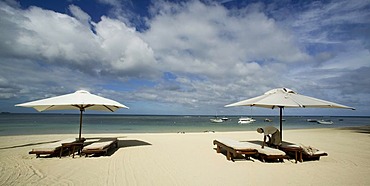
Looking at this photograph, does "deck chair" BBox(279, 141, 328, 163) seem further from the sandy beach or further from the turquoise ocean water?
the turquoise ocean water

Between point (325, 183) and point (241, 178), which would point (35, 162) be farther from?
point (325, 183)

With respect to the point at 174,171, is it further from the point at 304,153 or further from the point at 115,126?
the point at 115,126

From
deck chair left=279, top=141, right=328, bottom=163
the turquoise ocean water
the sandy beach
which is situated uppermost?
deck chair left=279, top=141, right=328, bottom=163

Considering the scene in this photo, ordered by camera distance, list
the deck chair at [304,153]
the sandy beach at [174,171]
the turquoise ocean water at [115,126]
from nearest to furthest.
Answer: the sandy beach at [174,171] → the deck chair at [304,153] → the turquoise ocean water at [115,126]

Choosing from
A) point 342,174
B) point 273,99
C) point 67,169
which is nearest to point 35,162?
point 67,169

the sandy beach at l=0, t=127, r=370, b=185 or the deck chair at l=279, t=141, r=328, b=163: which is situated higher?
the deck chair at l=279, t=141, r=328, b=163

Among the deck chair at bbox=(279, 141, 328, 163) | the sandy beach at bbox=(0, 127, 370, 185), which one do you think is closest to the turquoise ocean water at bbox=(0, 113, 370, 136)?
the sandy beach at bbox=(0, 127, 370, 185)

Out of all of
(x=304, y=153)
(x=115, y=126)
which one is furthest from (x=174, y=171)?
(x=115, y=126)

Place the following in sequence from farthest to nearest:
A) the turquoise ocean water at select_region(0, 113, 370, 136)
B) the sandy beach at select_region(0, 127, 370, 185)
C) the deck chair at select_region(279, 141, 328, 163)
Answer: the turquoise ocean water at select_region(0, 113, 370, 136) < the deck chair at select_region(279, 141, 328, 163) < the sandy beach at select_region(0, 127, 370, 185)

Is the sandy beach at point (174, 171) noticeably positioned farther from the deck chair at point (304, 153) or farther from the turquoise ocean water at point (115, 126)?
the turquoise ocean water at point (115, 126)

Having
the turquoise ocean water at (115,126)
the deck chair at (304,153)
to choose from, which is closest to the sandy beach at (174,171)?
the deck chair at (304,153)

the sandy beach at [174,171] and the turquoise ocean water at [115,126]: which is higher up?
the sandy beach at [174,171]

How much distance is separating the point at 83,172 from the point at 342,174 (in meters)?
6.12

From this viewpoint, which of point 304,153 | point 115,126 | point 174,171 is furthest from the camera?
point 115,126
